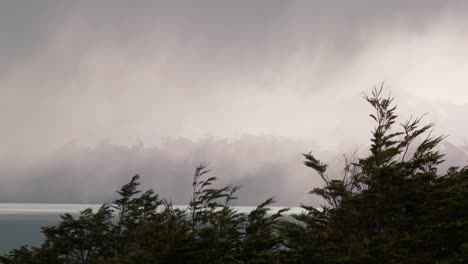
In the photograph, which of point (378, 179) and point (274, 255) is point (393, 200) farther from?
point (274, 255)

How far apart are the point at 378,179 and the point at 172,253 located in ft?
30.2

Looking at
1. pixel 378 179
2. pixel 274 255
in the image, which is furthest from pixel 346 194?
pixel 274 255

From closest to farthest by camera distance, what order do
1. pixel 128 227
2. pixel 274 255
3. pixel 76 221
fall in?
pixel 274 255 → pixel 76 221 → pixel 128 227

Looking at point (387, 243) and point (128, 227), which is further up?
point (128, 227)

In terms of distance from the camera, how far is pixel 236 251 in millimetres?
21359

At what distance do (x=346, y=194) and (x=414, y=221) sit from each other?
3.59m

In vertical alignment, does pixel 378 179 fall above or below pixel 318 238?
above

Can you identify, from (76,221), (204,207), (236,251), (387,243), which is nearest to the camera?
(387,243)

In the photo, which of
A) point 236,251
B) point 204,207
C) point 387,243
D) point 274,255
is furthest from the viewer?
point 204,207

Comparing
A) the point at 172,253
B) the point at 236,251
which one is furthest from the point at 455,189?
the point at 172,253

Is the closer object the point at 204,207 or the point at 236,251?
the point at 236,251

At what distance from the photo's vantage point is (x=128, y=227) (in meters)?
38.3

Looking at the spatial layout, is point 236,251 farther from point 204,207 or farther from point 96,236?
point 96,236

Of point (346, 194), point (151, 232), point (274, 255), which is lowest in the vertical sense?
point (274, 255)
